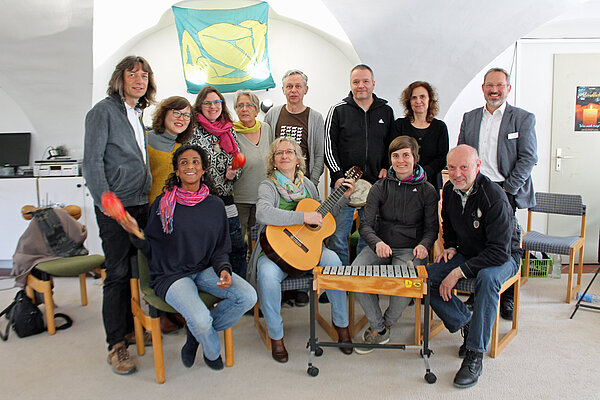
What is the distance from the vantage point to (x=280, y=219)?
2.56 meters

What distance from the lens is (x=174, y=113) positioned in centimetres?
254

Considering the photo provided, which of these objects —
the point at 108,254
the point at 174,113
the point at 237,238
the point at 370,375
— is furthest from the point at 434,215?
the point at 108,254

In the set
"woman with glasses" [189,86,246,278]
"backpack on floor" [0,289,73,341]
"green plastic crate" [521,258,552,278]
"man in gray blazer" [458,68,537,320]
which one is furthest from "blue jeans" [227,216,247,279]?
"green plastic crate" [521,258,552,278]

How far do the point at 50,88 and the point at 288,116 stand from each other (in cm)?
295

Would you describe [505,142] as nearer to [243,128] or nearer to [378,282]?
[378,282]

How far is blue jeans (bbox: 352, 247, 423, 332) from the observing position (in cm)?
256

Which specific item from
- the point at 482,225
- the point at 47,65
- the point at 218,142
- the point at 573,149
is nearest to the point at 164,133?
the point at 218,142

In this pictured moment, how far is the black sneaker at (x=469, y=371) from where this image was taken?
218 cm

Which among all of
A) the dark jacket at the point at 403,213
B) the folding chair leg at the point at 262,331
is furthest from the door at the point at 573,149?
the folding chair leg at the point at 262,331

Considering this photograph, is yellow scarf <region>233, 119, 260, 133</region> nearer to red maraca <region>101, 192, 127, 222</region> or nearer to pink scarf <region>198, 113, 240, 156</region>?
pink scarf <region>198, 113, 240, 156</region>

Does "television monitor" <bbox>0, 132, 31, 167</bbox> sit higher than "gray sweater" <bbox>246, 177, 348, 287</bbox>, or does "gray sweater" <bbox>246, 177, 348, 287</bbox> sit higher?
"television monitor" <bbox>0, 132, 31, 167</bbox>

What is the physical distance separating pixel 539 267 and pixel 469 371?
2310 mm

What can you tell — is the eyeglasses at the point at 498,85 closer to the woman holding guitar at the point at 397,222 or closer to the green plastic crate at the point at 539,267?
the woman holding guitar at the point at 397,222

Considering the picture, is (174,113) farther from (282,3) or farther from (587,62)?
(587,62)
